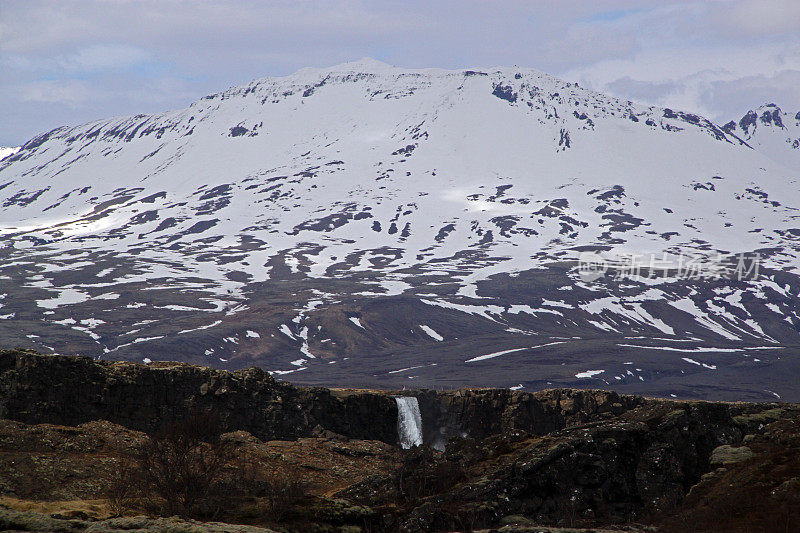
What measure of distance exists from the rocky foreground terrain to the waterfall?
45.8 feet

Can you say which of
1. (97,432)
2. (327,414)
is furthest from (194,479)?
(327,414)

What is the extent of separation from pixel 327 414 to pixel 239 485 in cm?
3199

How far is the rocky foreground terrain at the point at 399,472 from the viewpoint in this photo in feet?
84.4

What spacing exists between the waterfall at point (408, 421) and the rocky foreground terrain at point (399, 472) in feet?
45.8

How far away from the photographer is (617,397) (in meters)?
80.1

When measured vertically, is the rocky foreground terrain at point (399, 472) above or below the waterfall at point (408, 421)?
above

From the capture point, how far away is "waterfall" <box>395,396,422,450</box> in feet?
233

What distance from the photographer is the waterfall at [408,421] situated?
71.0 m

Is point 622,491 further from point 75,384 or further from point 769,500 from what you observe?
point 75,384

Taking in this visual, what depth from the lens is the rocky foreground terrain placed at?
84.4ft

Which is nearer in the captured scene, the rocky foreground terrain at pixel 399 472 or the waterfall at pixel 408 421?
the rocky foreground terrain at pixel 399 472

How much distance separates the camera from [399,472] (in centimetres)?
3525

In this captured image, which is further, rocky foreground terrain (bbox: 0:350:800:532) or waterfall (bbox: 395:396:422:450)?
waterfall (bbox: 395:396:422:450)

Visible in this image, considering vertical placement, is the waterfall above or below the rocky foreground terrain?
below
